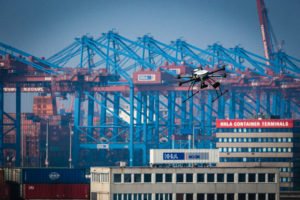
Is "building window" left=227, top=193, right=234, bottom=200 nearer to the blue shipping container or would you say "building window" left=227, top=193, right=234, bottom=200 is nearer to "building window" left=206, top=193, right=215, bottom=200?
"building window" left=206, top=193, right=215, bottom=200

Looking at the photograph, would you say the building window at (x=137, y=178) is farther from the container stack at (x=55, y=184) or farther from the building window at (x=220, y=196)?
the building window at (x=220, y=196)

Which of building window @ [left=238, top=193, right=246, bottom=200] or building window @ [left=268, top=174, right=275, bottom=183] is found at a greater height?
building window @ [left=268, top=174, right=275, bottom=183]

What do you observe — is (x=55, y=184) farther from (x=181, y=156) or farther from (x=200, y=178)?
(x=181, y=156)

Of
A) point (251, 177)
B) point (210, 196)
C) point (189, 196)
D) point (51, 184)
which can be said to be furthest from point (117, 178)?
point (251, 177)

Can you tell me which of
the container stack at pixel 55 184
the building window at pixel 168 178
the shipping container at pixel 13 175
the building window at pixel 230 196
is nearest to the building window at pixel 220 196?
the building window at pixel 230 196

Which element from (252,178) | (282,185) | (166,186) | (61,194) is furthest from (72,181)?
(282,185)

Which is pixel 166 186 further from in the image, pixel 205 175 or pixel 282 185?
pixel 282 185

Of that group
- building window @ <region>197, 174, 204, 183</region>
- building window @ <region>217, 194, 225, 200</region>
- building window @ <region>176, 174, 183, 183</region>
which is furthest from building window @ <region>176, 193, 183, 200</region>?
building window @ <region>217, 194, 225, 200</region>
